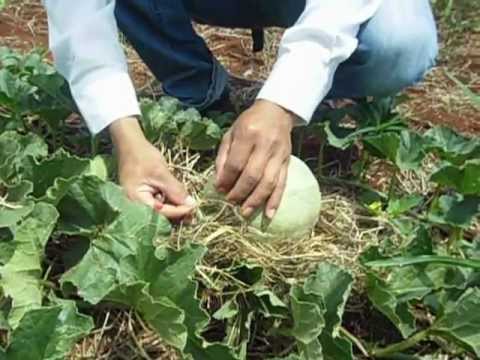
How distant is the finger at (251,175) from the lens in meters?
1.90

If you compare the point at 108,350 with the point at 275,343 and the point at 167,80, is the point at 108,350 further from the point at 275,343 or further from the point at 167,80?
the point at 167,80

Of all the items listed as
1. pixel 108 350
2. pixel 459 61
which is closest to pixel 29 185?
pixel 108 350

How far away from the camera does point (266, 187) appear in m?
1.94

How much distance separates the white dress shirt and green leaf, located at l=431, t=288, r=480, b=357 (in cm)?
41

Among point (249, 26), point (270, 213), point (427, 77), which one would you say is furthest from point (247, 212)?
point (427, 77)

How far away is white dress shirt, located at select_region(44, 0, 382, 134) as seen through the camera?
Answer: 2020 mm

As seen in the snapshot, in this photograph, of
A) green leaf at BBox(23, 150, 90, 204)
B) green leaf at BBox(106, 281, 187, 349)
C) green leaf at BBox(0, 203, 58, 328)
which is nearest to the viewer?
green leaf at BBox(106, 281, 187, 349)

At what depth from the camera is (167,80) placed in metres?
2.75

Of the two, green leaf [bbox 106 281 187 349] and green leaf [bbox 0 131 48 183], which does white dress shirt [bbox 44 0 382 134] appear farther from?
green leaf [bbox 106 281 187 349]

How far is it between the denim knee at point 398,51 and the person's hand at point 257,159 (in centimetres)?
52

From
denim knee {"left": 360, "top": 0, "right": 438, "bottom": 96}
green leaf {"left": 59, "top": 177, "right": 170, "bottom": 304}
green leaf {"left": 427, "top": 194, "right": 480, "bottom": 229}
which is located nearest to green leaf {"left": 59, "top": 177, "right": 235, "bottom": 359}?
green leaf {"left": 59, "top": 177, "right": 170, "bottom": 304}

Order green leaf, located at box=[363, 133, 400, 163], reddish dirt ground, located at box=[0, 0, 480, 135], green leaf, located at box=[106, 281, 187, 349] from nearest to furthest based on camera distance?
1. green leaf, located at box=[106, 281, 187, 349]
2. green leaf, located at box=[363, 133, 400, 163]
3. reddish dirt ground, located at box=[0, 0, 480, 135]

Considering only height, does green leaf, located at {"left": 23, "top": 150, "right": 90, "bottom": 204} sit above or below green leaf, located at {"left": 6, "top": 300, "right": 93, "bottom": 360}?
below

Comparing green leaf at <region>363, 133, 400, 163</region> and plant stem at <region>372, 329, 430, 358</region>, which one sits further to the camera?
green leaf at <region>363, 133, 400, 163</region>
